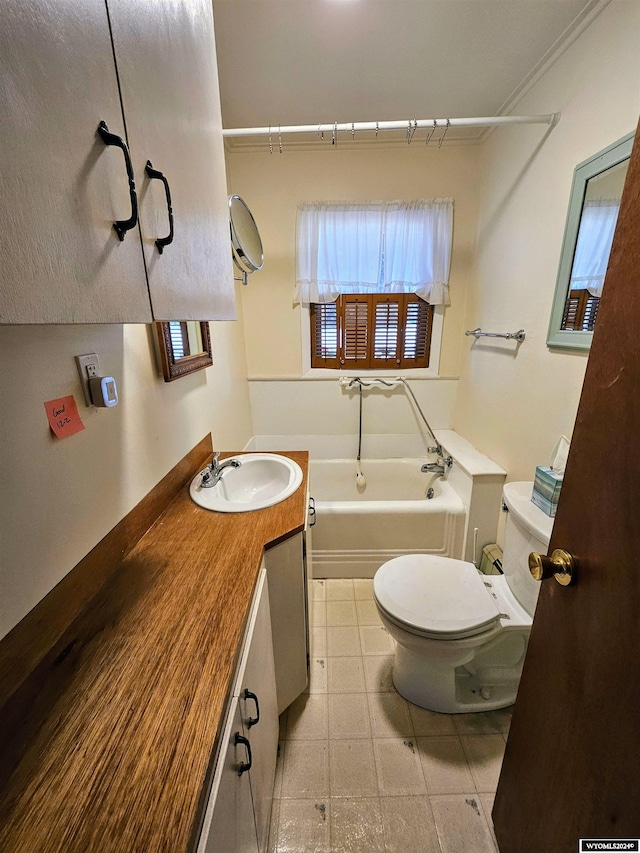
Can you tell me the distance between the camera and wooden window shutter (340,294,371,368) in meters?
2.38

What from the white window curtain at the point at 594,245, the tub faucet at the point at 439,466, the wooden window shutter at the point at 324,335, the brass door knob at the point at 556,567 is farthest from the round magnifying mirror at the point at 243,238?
the tub faucet at the point at 439,466

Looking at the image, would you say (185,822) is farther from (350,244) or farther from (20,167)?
(350,244)

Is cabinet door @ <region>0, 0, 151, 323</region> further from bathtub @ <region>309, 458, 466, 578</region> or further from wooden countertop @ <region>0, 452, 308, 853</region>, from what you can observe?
bathtub @ <region>309, 458, 466, 578</region>

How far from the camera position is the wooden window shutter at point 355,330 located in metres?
2.38

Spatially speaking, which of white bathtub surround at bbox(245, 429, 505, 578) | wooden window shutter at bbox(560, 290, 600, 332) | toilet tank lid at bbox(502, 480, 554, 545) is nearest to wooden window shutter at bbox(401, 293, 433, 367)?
white bathtub surround at bbox(245, 429, 505, 578)

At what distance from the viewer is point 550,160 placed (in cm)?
144

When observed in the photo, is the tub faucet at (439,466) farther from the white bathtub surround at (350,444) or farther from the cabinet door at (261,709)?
the cabinet door at (261,709)

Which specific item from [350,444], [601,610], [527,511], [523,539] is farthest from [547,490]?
[350,444]

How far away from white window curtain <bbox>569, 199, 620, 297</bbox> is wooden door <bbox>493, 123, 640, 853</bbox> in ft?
2.94

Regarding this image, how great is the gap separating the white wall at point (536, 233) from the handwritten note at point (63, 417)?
5.62ft

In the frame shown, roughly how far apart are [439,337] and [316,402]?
3.53 feet

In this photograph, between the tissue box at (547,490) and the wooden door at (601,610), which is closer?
the wooden door at (601,610)

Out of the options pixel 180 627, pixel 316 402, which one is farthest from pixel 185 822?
pixel 316 402

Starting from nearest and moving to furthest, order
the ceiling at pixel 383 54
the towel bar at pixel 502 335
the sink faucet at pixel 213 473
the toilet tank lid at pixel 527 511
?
1. the toilet tank lid at pixel 527 511
2. the ceiling at pixel 383 54
3. the sink faucet at pixel 213 473
4. the towel bar at pixel 502 335
